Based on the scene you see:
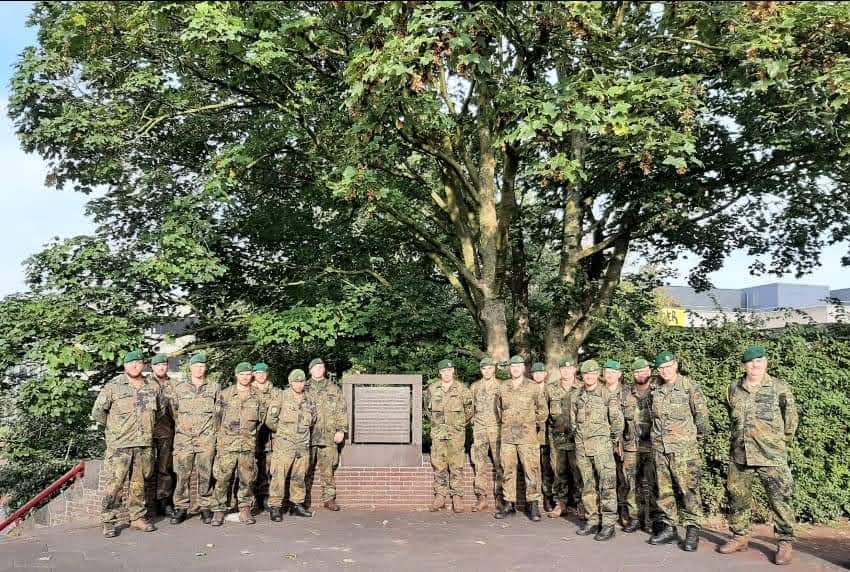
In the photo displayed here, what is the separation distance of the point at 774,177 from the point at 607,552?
8541mm

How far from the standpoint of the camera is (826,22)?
7.39 metres

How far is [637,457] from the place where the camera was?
8.29 m

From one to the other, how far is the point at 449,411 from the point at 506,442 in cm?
88

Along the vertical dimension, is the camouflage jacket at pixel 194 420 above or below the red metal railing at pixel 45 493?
above

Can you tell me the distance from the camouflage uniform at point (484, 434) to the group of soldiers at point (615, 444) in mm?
13

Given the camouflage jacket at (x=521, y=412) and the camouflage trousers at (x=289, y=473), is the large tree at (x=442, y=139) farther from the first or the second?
the camouflage trousers at (x=289, y=473)

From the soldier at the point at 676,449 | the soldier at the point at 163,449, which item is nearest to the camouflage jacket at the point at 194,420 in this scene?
the soldier at the point at 163,449

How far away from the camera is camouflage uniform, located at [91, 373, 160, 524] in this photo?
8086 millimetres

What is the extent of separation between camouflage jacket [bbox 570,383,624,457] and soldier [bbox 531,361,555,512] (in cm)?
98

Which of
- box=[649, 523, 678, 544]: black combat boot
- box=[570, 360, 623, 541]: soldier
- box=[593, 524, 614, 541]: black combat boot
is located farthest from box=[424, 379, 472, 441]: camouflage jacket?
box=[649, 523, 678, 544]: black combat boot

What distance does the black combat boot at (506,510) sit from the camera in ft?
29.7

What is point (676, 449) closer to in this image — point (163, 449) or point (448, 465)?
point (448, 465)

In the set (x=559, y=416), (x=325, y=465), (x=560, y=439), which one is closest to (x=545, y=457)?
(x=560, y=439)

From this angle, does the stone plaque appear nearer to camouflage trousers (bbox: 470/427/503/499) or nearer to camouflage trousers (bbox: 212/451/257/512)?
camouflage trousers (bbox: 470/427/503/499)
